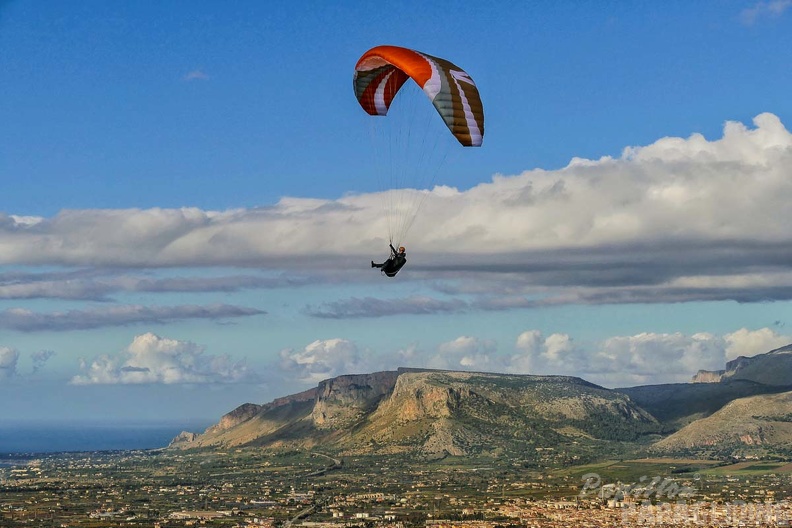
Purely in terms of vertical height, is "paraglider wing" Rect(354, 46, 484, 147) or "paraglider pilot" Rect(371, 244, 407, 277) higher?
"paraglider wing" Rect(354, 46, 484, 147)

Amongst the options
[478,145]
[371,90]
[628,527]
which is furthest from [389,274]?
[628,527]

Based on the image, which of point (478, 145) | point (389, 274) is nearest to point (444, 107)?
point (478, 145)

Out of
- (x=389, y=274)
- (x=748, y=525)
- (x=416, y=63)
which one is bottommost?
(x=748, y=525)

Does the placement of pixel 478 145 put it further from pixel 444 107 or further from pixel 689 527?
pixel 689 527

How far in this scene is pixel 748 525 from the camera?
198 metres

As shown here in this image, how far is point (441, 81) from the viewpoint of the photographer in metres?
87.9

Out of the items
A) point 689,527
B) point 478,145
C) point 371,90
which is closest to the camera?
point 478,145

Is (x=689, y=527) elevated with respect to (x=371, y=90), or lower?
lower

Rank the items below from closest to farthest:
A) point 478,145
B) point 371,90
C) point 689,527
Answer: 1. point 478,145
2. point 371,90
3. point 689,527

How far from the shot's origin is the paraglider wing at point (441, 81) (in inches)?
3376

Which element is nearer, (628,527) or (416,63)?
(416,63)

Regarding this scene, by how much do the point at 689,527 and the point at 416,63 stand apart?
128 metres

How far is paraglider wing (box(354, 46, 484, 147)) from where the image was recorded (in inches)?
3376

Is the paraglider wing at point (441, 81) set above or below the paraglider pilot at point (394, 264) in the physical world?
above
